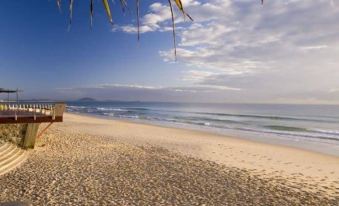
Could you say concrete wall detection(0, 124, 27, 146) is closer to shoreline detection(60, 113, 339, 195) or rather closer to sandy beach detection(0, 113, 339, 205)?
sandy beach detection(0, 113, 339, 205)

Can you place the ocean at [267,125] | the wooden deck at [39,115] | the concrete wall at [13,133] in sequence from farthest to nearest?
the ocean at [267,125] → the concrete wall at [13,133] → the wooden deck at [39,115]

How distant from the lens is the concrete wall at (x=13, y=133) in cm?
1639

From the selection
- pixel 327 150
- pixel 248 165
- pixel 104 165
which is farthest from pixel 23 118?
pixel 327 150

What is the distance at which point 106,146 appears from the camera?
62.8 feet

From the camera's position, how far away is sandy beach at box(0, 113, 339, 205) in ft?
33.1

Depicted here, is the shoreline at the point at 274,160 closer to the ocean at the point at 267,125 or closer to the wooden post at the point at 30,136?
the ocean at the point at 267,125

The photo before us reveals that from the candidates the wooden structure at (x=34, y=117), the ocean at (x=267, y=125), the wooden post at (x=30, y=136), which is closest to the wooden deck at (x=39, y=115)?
the wooden structure at (x=34, y=117)

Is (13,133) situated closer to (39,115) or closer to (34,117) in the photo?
(39,115)

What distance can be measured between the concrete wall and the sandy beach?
40.2 inches

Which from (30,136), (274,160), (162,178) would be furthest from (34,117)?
(274,160)

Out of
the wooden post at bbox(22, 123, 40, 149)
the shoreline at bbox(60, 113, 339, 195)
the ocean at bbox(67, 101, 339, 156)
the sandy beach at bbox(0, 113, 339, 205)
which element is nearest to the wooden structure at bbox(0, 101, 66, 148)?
the wooden post at bbox(22, 123, 40, 149)

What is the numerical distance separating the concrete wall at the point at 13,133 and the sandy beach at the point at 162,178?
102cm

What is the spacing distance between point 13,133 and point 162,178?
8498 mm

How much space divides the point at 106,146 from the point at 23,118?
516cm
